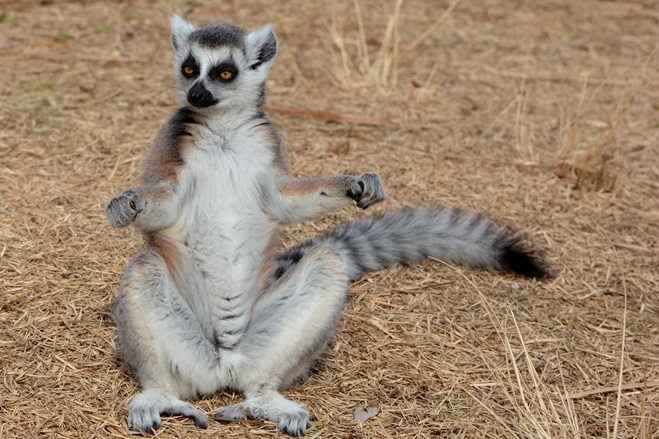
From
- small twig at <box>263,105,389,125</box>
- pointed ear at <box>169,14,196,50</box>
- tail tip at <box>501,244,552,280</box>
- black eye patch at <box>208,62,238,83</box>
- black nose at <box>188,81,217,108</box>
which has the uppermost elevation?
pointed ear at <box>169,14,196,50</box>

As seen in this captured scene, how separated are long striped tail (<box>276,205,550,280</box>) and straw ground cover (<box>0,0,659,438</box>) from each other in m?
0.16

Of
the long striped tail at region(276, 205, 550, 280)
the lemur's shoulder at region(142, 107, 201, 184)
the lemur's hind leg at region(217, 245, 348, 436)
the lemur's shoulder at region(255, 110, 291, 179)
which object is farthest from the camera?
the long striped tail at region(276, 205, 550, 280)

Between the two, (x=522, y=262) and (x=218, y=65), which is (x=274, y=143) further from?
(x=522, y=262)

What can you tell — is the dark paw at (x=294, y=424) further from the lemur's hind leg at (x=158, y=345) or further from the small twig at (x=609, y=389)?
the small twig at (x=609, y=389)

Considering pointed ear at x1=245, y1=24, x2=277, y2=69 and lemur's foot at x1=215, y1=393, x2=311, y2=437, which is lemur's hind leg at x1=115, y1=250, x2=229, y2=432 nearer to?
lemur's foot at x1=215, y1=393, x2=311, y2=437

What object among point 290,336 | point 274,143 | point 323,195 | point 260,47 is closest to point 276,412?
point 290,336

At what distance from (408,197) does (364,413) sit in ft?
8.23

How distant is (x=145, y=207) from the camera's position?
152 inches

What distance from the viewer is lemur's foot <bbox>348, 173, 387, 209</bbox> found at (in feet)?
13.3

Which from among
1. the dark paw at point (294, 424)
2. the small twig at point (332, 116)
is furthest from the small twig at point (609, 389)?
the small twig at point (332, 116)

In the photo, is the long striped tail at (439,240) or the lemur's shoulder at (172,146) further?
the long striped tail at (439,240)

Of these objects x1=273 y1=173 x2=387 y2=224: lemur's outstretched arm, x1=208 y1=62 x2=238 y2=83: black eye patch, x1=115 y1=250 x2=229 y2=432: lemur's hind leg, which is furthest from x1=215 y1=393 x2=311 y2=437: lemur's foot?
x1=208 y1=62 x2=238 y2=83: black eye patch

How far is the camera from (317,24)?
33.0ft

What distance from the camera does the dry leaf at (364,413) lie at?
4023mm
